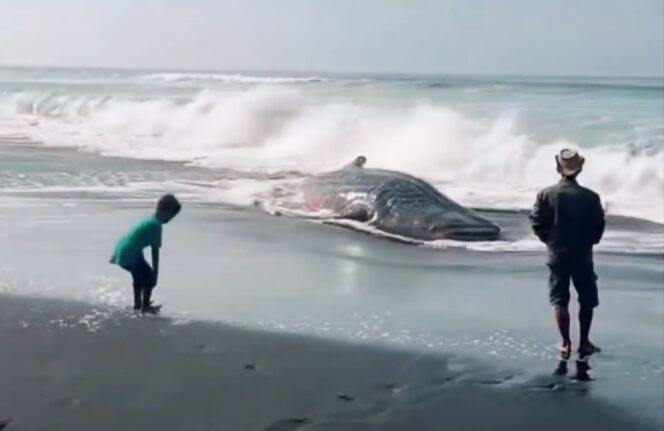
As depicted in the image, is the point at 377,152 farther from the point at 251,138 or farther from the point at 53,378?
the point at 53,378

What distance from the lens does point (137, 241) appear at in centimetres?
455

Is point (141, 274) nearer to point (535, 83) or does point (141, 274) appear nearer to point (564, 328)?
point (564, 328)

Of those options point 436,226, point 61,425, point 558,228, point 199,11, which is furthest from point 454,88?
point 61,425

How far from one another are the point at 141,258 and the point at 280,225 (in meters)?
1.33

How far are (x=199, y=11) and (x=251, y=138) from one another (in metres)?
1.17

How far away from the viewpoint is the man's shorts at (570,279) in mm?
4465

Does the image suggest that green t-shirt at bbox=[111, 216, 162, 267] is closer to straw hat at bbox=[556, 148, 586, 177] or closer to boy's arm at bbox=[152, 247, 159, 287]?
boy's arm at bbox=[152, 247, 159, 287]

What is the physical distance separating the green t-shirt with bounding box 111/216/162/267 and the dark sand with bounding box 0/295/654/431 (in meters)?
0.23

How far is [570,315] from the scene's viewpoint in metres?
4.84

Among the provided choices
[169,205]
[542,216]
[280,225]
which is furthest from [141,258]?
[542,216]

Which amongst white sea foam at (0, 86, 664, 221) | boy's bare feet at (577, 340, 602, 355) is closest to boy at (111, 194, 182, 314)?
white sea foam at (0, 86, 664, 221)

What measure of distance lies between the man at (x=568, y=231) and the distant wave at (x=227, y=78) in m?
2.22

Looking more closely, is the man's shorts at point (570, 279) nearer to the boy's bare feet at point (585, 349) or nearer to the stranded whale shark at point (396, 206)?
the boy's bare feet at point (585, 349)

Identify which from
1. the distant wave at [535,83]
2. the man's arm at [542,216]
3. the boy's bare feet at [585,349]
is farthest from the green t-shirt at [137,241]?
the distant wave at [535,83]
